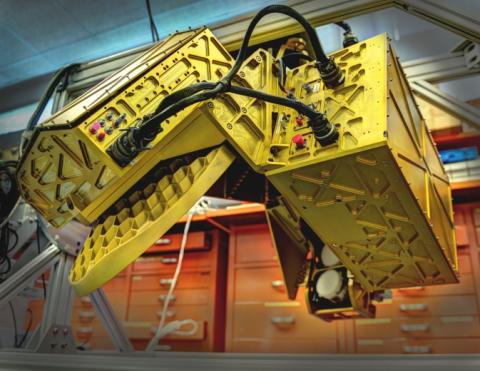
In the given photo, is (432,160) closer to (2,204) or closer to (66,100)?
(66,100)

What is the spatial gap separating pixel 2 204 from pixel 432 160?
110 inches

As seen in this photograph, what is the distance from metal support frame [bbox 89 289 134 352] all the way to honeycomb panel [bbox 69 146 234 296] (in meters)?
1.13

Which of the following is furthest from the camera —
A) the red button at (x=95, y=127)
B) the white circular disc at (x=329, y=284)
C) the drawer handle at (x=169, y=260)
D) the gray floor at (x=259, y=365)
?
the drawer handle at (x=169, y=260)

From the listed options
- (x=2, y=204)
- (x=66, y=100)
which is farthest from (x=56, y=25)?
(x=2, y=204)

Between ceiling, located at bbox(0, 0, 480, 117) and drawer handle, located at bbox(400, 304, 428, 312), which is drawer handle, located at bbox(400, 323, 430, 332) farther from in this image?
ceiling, located at bbox(0, 0, 480, 117)

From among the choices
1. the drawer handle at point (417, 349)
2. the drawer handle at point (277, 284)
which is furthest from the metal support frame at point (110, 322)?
the drawer handle at point (417, 349)

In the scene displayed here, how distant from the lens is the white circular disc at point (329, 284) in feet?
8.97

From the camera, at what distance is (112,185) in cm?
205

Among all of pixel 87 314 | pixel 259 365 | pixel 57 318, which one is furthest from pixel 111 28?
pixel 87 314

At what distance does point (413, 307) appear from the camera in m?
3.73

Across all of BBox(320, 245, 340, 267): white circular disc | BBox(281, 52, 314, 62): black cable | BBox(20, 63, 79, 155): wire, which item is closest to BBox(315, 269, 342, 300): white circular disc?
BBox(320, 245, 340, 267): white circular disc

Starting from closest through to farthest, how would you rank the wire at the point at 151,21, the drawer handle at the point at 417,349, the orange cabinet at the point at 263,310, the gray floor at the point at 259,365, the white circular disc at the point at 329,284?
the gray floor at the point at 259,365 → the white circular disc at the point at 329,284 → the wire at the point at 151,21 → the drawer handle at the point at 417,349 → the orange cabinet at the point at 263,310

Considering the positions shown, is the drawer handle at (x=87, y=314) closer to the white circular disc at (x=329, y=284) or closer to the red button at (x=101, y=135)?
the white circular disc at (x=329, y=284)

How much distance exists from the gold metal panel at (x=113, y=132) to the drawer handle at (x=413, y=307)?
2618mm
